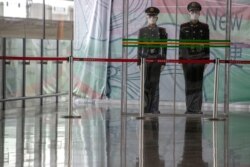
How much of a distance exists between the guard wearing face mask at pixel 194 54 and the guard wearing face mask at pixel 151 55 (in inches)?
20.0

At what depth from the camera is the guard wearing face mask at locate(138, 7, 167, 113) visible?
15.3 metres

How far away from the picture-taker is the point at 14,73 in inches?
765

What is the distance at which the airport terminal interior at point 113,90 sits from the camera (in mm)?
9266

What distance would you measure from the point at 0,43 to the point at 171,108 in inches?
193

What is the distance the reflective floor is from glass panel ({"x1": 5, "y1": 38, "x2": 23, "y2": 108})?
130 inches

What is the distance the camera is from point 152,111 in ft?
51.4

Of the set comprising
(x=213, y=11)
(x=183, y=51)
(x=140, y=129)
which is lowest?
(x=140, y=129)

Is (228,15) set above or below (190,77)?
above

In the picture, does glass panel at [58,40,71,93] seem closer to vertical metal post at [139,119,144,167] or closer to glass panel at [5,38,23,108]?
glass panel at [5,38,23,108]

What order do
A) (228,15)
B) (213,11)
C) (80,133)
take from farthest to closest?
(213,11) → (228,15) → (80,133)

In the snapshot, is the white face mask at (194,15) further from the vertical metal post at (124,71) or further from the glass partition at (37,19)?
the glass partition at (37,19)

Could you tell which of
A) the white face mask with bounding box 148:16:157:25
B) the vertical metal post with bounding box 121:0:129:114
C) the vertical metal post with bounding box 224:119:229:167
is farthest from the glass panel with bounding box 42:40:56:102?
the vertical metal post with bounding box 224:119:229:167

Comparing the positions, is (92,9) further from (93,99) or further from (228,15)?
(228,15)

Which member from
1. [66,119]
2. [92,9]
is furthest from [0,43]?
[66,119]
